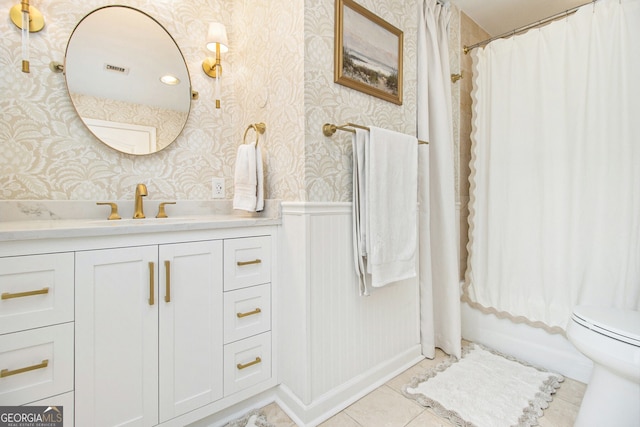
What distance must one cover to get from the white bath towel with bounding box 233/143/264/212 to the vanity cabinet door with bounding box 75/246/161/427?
0.48 meters

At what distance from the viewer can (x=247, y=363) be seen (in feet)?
4.19

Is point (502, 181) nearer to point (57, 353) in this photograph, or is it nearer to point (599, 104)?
point (599, 104)

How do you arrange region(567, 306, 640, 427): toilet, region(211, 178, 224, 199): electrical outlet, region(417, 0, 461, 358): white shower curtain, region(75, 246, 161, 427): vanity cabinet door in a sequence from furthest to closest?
region(417, 0, 461, 358): white shower curtain
region(211, 178, 224, 199): electrical outlet
region(567, 306, 640, 427): toilet
region(75, 246, 161, 427): vanity cabinet door

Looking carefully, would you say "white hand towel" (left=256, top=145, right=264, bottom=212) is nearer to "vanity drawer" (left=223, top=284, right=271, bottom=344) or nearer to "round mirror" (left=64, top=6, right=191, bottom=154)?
"vanity drawer" (left=223, top=284, right=271, bottom=344)

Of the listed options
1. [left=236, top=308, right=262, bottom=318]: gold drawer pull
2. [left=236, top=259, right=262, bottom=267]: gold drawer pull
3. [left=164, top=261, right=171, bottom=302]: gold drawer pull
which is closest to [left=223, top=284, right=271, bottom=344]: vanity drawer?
[left=236, top=308, right=262, bottom=318]: gold drawer pull

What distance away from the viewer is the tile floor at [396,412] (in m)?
1.26

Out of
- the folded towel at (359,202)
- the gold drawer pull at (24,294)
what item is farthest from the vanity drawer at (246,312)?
the gold drawer pull at (24,294)

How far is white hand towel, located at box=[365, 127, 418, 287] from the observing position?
1.34 meters

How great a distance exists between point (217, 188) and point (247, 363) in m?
0.93

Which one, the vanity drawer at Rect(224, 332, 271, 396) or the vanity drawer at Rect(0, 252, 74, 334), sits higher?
the vanity drawer at Rect(0, 252, 74, 334)

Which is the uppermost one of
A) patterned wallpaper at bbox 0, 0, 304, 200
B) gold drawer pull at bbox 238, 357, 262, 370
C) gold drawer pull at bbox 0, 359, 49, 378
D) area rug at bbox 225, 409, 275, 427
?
patterned wallpaper at bbox 0, 0, 304, 200

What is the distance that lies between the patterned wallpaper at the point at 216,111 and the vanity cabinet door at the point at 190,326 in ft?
1.54

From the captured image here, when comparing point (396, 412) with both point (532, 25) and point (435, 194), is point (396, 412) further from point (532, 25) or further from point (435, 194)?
point (532, 25)

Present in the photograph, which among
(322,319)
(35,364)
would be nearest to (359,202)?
(322,319)
